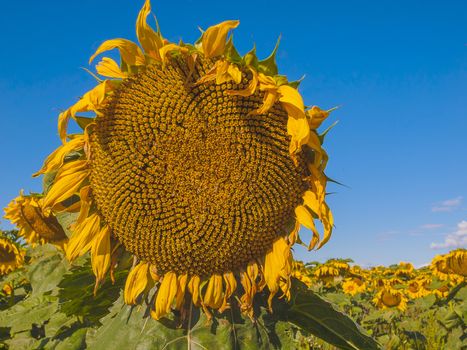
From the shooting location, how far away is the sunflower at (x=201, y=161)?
301 cm

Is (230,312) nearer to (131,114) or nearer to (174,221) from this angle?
(174,221)

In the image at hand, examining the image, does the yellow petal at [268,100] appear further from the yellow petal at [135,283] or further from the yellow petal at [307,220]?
the yellow petal at [135,283]

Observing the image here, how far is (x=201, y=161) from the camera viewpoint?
3025 mm

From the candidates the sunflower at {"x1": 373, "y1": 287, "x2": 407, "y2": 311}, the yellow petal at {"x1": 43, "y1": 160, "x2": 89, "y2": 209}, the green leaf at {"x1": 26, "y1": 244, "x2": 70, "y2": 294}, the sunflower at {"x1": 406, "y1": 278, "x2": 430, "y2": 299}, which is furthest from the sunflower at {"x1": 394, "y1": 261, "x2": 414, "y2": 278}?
the yellow petal at {"x1": 43, "y1": 160, "x2": 89, "y2": 209}

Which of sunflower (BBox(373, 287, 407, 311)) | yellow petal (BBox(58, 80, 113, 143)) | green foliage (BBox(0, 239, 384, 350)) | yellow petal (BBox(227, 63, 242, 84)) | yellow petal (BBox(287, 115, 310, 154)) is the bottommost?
green foliage (BBox(0, 239, 384, 350))

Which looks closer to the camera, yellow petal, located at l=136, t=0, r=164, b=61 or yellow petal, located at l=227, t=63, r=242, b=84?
yellow petal, located at l=227, t=63, r=242, b=84

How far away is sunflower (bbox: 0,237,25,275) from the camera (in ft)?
28.8

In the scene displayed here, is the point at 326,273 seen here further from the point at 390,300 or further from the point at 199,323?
the point at 199,323

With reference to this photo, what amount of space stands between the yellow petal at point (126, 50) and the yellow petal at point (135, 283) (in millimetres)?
1185

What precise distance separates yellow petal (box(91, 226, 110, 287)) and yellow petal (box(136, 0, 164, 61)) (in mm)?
1065

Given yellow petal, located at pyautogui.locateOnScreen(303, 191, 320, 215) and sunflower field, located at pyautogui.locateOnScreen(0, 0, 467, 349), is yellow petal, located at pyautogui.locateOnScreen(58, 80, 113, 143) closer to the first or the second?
sunflower field, located at pyautogui.locateOnScreen(0, 0, 467, 349)

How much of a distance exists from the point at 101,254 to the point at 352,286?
12860 mm

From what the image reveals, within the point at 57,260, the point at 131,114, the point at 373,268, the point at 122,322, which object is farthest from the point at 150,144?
the point at 373,268

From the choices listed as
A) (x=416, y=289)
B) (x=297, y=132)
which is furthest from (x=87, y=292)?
(x=416, y=289)
